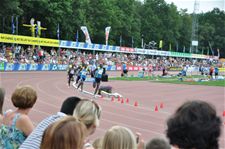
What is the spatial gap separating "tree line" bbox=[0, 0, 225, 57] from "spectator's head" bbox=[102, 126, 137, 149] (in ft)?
165

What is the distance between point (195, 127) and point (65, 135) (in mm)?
942

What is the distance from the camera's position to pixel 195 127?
2.42 m

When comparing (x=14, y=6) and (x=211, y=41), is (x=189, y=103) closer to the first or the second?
(x=14, y=6)

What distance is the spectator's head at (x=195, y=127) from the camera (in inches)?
95.3

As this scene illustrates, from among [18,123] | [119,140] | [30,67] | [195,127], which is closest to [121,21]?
[30,67]

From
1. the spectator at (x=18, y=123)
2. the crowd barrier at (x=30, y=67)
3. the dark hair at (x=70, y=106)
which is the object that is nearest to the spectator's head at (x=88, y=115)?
the dark hair at (x=70, y=106)

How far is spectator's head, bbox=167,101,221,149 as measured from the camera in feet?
7.95

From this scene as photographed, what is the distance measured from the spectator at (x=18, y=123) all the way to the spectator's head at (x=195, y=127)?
218 cm

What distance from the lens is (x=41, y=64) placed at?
4366 centimetres

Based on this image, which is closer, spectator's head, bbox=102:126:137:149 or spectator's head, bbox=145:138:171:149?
spectator's head, bbox=102:126:137:149

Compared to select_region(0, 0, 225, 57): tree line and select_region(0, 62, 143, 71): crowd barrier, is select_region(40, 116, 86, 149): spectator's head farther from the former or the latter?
select_region(0, 0, 225, 57): tree line

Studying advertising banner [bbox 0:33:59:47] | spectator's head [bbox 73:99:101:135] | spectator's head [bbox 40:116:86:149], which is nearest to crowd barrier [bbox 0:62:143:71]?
advertising banner [bbox 0:33:59:47]

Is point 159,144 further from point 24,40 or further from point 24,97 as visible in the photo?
point 24,40

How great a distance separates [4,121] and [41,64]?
40.0 meters
